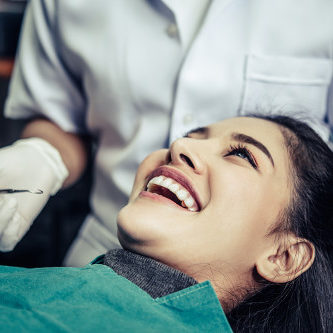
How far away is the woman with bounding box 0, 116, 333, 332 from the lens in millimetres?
710

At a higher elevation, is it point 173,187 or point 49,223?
point 173,187

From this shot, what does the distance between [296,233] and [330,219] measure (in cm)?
10

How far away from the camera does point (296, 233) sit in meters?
0.82

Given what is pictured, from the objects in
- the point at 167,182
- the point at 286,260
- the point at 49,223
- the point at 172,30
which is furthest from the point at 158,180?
the point at 49,223

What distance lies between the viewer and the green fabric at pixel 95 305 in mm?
642

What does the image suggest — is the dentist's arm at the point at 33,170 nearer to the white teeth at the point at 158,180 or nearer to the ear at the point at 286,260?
the white teeth at the point at 158,180

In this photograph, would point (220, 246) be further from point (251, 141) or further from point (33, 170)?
point (33, 170)

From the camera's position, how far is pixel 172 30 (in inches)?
39.6

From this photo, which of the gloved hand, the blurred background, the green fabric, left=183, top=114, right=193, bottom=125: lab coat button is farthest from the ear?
the blurred background

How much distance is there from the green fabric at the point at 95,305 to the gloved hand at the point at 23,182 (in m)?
0.14

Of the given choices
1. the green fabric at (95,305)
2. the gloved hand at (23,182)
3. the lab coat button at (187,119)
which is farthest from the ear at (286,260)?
the gloved hand at (23,182)

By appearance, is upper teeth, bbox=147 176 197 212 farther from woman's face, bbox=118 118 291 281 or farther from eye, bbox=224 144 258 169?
eye, bbox=224 144 258 169

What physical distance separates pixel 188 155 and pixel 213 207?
107 mm

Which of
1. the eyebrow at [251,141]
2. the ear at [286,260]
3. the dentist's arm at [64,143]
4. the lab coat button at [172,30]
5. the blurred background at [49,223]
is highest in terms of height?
the lab coat button at [172,30]
